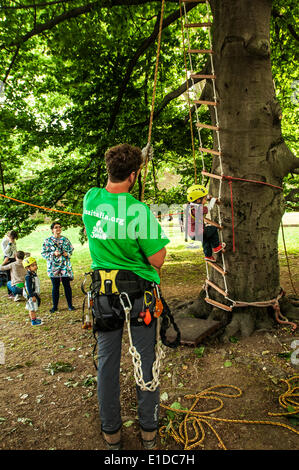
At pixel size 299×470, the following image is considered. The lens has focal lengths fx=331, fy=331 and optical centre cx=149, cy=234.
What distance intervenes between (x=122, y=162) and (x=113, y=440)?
80.3 inches

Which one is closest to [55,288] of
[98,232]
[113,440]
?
[113,440]

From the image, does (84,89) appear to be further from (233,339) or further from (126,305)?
(126,305)

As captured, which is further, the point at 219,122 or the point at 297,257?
the point at 297,257

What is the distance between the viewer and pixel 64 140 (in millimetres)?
6926

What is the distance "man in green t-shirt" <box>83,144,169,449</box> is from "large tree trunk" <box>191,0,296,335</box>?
215 cm

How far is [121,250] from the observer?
236 centimetres

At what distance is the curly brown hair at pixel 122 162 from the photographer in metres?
2.33

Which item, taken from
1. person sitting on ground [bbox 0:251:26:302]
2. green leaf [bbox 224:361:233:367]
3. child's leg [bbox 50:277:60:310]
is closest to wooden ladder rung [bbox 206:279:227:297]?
green leaf [bbox 224:361:233:367]

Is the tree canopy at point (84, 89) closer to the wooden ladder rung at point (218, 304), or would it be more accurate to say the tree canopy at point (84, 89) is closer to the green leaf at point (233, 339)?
the wooden ladder rung at point (218, 304)

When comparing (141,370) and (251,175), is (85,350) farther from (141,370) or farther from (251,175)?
(251,175)

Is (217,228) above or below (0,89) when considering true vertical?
below
